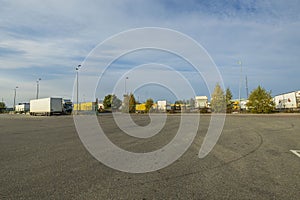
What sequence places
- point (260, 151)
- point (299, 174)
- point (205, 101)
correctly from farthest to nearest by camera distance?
1. point (205, 101)
2. point (260, 151)
3. point (299, 174)

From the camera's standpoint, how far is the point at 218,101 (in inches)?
1961

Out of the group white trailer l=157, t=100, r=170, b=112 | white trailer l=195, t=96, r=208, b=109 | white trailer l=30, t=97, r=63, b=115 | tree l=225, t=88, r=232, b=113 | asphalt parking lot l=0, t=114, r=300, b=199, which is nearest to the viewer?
asphalt parking lot l=0, t=114, r=300, b=199

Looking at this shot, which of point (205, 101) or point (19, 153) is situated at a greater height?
point (205, 101)

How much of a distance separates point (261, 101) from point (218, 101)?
434 inches

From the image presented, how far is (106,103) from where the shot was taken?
88.9 m

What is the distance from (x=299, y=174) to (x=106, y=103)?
86.3m

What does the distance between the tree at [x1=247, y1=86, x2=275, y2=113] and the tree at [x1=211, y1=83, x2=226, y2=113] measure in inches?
355

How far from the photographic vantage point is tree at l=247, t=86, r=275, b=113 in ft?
129

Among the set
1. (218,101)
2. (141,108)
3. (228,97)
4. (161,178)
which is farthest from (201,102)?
(161,178)

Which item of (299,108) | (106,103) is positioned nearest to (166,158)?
(299,108)

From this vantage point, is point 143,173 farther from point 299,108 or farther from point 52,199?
point 299,108

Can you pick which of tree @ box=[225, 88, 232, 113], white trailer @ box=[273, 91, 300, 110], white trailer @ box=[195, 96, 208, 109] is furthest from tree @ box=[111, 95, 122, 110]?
white trailer @ box=[273, 91, 300, 110]

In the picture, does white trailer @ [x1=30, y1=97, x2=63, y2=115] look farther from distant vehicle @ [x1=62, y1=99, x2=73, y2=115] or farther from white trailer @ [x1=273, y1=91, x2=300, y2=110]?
white trailer @ [x1=273, y1=91, x2=300, y2=110]

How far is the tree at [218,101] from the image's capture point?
4925 cm
